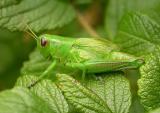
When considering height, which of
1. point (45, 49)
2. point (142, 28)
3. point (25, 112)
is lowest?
point (25, 112)

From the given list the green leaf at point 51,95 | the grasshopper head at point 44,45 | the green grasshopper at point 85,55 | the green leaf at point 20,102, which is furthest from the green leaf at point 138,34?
the green leaf at point 20,102

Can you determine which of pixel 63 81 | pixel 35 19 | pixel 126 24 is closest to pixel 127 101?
pixel 63 81

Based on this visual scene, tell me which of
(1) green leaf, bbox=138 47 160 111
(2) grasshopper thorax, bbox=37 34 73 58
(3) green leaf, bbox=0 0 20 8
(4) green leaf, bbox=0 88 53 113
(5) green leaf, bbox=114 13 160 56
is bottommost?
(4) green leaf, bbox=0 88 53 113

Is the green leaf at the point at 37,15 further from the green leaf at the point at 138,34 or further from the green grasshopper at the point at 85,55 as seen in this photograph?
the green leaf at the point at 138,34

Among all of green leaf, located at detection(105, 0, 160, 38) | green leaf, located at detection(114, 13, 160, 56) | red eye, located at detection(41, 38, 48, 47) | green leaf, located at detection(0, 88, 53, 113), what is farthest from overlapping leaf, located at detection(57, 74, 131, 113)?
green leaf, located at detection(105, 0, 160, 38)

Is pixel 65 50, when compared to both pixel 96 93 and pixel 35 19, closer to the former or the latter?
pixel 35 19

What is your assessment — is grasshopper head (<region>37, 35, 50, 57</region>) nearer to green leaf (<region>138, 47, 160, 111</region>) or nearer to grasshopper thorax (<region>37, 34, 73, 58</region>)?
grasshopper thorax (<region>37, 34, 73, 58</region>)

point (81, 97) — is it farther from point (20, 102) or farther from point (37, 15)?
point (37, 15)
